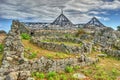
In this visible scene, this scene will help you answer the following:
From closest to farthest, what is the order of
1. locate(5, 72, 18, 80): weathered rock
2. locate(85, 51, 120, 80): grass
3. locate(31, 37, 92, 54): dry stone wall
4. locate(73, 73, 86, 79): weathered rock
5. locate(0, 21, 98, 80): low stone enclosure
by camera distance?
locate(5, 72, 18, 80): weathered rock
locate(0, 21, 98, 80): low stone enclosure
locate(73, 73, 86, 79): weathered rock
locate(85, 51, 120, 80): grass
locate(31, 37, 92, 54): dry stone wall

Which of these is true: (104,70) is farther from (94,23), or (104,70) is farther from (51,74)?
(94,23)

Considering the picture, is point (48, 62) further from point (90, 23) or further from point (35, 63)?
point (90, 23)

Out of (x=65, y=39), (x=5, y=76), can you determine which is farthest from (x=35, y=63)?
(x=65, y=39)

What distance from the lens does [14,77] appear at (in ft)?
73.8

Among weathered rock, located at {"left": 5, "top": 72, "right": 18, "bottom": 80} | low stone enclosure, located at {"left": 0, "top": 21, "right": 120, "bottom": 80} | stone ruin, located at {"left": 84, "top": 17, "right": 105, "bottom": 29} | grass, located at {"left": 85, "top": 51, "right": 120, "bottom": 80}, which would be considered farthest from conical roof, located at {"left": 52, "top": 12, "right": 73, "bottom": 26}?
weathered rock, located at {"left": 5, "top": 72, "right": 18, "bottom": 80}

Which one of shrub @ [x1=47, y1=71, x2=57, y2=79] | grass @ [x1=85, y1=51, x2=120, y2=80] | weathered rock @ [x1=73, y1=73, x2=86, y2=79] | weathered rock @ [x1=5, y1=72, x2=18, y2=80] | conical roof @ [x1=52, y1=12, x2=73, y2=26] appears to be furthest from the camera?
conical roof @ [x1=52, y1=12, x2=73, y2=26]

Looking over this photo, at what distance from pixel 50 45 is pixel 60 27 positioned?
37.6 m

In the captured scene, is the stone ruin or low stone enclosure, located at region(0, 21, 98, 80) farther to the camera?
the stone ruin

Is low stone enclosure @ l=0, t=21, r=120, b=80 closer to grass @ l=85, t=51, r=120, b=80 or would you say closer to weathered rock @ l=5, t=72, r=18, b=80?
weathered rock @ l=5, t=72, r=18, b=80

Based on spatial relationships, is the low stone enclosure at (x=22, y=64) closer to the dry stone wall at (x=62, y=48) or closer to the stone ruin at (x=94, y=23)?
the dry stone wall at (x=62, y=48)

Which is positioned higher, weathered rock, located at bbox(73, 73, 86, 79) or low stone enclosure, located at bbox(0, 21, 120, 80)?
low stone enclosure, located at bbox(0, 21, 120, 80)

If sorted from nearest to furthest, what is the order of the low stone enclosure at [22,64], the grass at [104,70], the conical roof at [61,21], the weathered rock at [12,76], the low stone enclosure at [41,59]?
1. the weathered rock at [12,76]
2. the low stone enclosure at [22,64]
3. the low stone enclosure at [41,59]
4. the grass at [104,70]
5. the conical roof at [61,21]

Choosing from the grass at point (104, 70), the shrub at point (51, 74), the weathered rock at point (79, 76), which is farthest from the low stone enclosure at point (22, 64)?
the weathered rock at point (79, 76)

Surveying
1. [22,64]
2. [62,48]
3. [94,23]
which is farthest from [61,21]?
[22,64]
